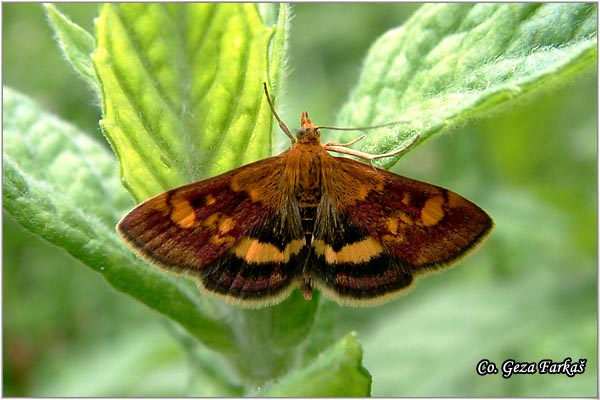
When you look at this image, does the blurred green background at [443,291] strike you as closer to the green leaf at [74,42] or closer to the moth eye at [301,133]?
the moth eye at [301,133]

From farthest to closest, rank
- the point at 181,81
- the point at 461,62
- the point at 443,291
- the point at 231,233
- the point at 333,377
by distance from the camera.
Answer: the point at 443,291
the point at 231,233
the point at 461,62
the point at 181,81
the point at 333,377

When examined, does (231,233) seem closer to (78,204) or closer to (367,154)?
(367,154)

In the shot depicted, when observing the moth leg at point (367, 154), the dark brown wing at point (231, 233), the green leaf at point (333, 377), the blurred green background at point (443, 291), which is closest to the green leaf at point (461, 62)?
the moth leg at point (367, 154)

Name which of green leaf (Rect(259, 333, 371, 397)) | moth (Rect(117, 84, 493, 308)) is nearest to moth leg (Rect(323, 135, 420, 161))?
moth (Rect(117, 84, 493, 308))

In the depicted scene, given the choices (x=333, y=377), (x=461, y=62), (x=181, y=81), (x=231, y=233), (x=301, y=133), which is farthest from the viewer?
(x=301, y=133)

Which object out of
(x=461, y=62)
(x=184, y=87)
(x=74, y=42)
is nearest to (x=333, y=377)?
(x=184, y=87)

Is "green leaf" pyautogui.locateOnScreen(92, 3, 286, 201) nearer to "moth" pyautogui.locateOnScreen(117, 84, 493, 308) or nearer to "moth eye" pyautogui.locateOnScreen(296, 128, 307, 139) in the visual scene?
"moth" pyautogui.locateOnScreen(117, 84, 493, 308)
